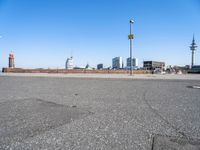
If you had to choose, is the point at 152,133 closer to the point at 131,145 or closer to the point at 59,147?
the point at 131,145

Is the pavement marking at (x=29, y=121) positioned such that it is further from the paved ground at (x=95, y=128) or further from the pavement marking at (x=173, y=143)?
the pavement marking at (x=173, y=143)

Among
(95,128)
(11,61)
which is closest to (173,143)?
(95,128)

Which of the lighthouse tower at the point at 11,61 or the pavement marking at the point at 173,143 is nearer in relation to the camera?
the pavement marking at the point at 173,143

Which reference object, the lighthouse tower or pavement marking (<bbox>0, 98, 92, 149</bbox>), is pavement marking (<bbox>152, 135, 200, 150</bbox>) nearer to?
pavement marking (<bbox>0, 98, 92, 149</bbox>)

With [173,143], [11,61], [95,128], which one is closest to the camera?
[173,143]

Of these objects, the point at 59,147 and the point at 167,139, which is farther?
the point at 167,139

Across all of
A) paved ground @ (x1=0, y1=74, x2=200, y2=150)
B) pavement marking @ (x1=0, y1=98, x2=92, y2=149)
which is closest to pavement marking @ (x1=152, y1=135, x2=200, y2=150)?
paved ground @ (x1=0, y1=74, x2=200, y2=150)

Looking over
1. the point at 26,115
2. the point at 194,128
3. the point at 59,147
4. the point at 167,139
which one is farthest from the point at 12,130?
the point at 194,128

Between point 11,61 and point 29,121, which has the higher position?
point 11,61

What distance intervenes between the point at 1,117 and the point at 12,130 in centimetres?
107

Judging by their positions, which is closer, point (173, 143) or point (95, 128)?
point (173, 143)

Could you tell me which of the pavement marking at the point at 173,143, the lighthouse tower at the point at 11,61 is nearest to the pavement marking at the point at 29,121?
the pavement marking at the point at 173,143

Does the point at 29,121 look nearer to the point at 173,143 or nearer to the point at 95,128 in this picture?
the point at 95,128

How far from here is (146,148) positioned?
2.18 metres
